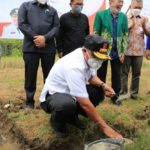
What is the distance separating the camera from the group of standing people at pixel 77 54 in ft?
16.3

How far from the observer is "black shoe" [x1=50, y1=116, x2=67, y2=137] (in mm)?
5401

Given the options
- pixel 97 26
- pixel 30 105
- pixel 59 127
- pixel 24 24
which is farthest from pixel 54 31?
pixel 59 127

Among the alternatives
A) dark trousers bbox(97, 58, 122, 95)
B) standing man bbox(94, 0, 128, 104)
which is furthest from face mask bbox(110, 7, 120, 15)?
dark trousers bbox(97, 58, 122, 95)

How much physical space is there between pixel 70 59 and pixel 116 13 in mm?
1873

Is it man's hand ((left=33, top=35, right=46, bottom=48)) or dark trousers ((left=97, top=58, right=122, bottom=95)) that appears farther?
dark trousers ((left=97, top=58, right=122, bottom=95))

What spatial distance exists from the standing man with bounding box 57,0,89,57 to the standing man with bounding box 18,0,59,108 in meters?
0.31

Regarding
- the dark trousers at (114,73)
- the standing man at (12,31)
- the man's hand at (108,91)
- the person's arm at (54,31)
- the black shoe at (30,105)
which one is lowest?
the standing man at (12,31)

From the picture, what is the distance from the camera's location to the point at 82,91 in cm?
492

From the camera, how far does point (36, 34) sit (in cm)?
620

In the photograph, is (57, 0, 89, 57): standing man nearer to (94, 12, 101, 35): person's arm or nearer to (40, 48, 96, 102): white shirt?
(94, 12, 101, 35): person's arm

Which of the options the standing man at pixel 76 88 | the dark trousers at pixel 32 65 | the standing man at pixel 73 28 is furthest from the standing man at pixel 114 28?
the standing man at pixel 76 88

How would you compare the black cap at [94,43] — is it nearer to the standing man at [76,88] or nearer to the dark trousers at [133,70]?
the standing man at [76,88]

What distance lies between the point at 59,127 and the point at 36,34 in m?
1.40

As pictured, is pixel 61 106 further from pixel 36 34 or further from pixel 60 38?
pixel 60 38
